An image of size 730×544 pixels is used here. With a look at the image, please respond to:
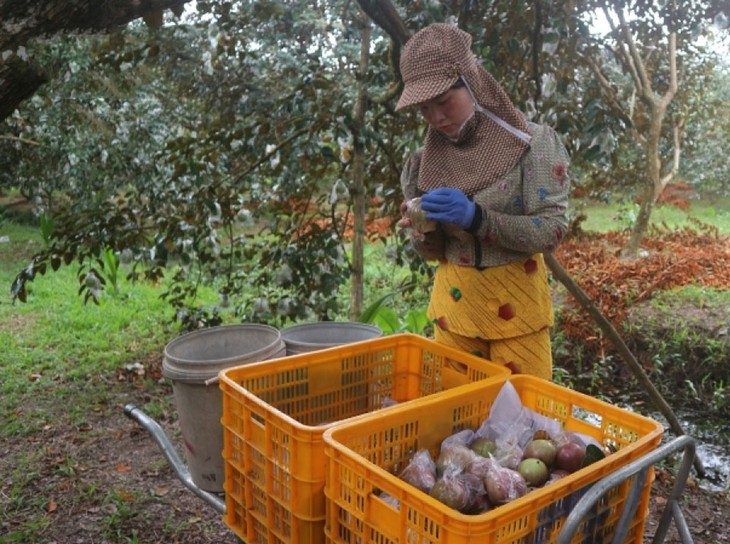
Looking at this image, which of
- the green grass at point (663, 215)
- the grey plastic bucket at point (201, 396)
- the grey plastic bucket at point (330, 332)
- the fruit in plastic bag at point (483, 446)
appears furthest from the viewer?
the green grass at point (663, 215)

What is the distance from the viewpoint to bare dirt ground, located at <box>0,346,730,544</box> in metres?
2.84

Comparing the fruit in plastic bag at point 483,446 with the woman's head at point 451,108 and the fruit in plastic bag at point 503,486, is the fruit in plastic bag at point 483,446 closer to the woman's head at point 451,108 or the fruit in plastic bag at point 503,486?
the fruit in plastic bag at point 503,486

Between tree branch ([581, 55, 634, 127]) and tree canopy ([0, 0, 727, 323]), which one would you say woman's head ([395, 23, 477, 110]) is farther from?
tree branch ([581, 55, 634, 127])

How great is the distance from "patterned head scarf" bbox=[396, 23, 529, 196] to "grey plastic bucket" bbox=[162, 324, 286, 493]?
84 cm

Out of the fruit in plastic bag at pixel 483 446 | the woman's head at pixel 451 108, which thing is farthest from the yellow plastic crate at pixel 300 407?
the woman's head at pixel 451 108

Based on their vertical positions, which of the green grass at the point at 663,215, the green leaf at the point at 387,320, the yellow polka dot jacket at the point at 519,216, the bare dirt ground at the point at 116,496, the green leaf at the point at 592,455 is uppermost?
the yellow polka dot jacket at the point at 519,216

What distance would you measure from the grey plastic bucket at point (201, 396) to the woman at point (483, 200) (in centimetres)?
66

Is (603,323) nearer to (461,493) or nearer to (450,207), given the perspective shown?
(450,207)

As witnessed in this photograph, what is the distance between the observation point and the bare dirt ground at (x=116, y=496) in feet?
9.32

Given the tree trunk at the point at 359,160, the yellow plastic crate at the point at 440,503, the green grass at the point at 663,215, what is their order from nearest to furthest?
the yellow plastic crate at the point at 440,503, the tree trunk at the point at 359,160, the green grass at the point at 663,215

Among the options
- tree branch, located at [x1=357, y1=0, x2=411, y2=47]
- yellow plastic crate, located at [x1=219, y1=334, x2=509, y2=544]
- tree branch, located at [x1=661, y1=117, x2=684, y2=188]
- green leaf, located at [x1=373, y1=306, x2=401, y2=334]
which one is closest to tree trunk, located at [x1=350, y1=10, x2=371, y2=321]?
green leaf, located at [x1=373, y1=306, x2=401, y2=334]

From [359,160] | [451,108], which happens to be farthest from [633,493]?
[359,160]

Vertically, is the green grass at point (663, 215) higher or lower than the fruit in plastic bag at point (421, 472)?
lower

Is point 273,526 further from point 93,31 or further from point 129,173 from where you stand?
point 129,173
